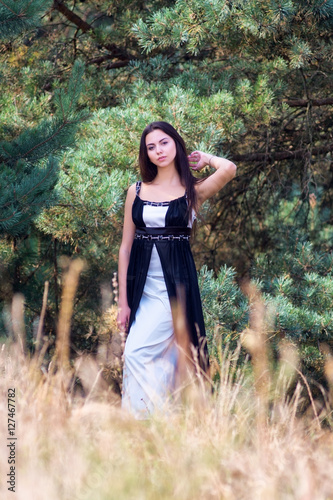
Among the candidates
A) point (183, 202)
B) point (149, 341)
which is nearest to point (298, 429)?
point (149, 341)

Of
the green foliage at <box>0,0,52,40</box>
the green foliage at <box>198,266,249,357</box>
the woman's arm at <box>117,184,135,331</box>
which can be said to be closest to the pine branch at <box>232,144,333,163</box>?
the green foliage at <box>198,266,249,357</box>

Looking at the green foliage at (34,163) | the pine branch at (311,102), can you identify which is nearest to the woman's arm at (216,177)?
the green foliage at (34,163)

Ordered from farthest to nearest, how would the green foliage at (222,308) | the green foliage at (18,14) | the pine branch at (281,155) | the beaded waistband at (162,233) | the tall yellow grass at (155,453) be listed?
the pine branch at (281,155)
the green foliage at (222,308)
the green foliage at (18,14)
the beaded waistband at (162,233)
the tall yellow grass at (155,453)

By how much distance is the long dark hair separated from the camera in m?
3.20

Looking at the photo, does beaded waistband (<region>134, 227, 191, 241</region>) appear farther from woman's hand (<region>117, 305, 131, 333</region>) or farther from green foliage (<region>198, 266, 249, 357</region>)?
green foliage (<region>198, 266, 249, 357</region>)

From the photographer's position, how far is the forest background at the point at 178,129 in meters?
3.62

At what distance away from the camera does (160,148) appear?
3.20 m

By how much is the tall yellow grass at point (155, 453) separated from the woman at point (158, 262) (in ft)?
1.67

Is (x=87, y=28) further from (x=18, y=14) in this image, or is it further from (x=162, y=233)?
(x=162, y=233)

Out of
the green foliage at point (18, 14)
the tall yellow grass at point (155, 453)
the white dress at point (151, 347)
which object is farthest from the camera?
the green foliage at point (18, 14)

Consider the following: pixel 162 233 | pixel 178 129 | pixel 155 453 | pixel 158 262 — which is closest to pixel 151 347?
pixel 158 262

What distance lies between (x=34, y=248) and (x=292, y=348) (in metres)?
2.52

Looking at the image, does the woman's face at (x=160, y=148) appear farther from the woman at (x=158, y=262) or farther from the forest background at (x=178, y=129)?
the forest background at (x=178, y=129)

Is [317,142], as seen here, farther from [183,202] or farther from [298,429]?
[298,429]
